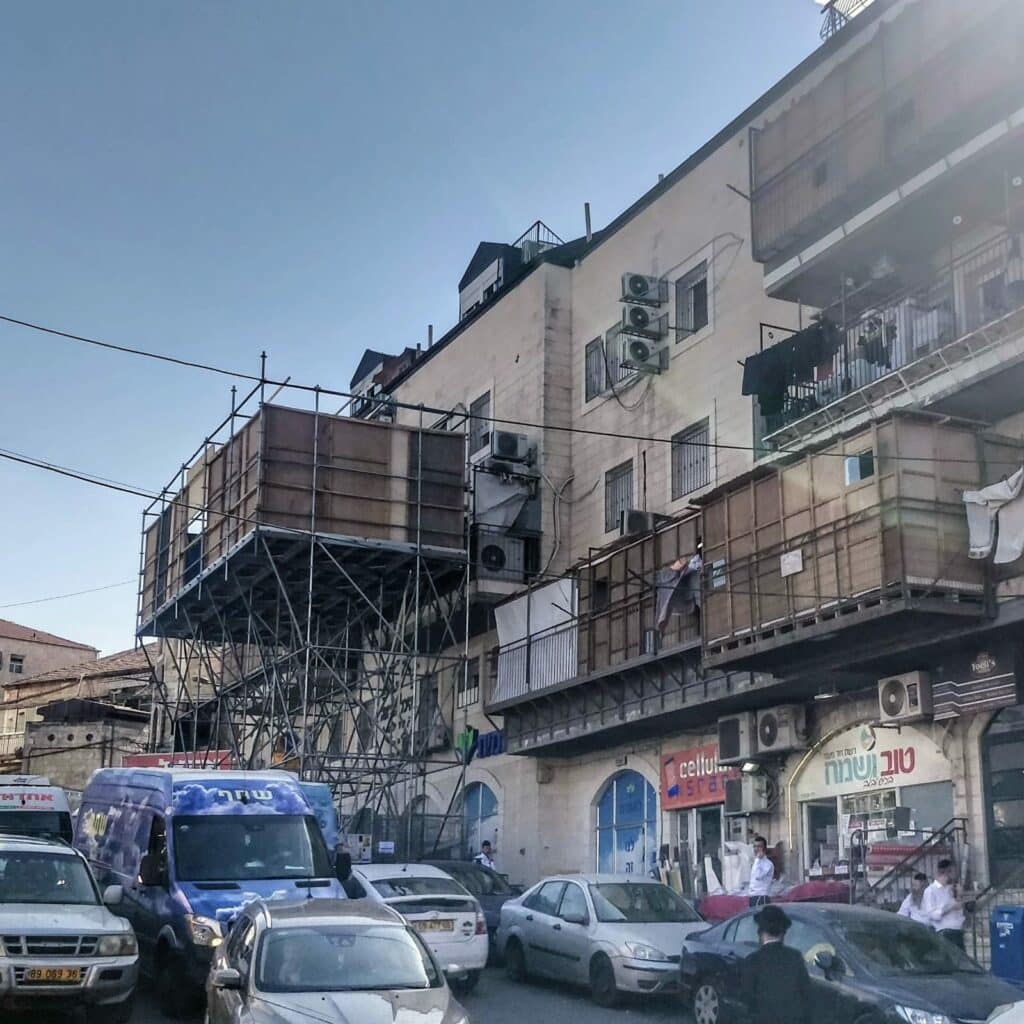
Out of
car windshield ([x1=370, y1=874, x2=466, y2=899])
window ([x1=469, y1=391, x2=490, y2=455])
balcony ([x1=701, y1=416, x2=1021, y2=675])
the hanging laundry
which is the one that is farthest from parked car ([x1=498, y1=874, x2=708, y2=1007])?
window ([x1=469, y1=391, x2=490, y2=455])

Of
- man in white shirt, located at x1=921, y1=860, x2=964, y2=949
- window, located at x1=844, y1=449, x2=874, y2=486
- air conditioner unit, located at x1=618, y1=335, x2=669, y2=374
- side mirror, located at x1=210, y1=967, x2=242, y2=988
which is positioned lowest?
side mirror, located at x1=210, y1=967, x2=242, y2=988

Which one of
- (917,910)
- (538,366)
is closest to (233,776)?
(917,910)

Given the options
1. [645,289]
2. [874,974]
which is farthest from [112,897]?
[645,289]

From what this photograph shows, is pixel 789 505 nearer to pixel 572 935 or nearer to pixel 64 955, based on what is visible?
pixel 572 935

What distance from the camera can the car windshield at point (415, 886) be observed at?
645 inches

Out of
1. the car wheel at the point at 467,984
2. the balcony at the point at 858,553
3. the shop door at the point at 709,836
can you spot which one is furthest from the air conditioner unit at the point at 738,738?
the car wheel at the point at 467,984

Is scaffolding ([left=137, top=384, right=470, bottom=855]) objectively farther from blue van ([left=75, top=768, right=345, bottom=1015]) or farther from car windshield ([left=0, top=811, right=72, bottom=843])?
blue van ([left=75, top=768, right=345, bottom=1015])

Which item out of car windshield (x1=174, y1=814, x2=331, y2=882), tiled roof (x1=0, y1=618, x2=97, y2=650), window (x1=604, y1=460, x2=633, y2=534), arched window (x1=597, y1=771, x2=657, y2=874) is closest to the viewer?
car windshield (x1=174, y1=814, x2=331, y2=882)

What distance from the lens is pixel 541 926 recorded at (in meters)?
17.0

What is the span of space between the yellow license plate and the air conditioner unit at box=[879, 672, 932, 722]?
11.4 metres

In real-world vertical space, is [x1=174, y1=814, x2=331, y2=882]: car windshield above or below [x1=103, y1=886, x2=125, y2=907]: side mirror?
above

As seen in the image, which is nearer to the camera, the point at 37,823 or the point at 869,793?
the point at 869,793

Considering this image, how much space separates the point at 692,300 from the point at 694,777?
383 inches

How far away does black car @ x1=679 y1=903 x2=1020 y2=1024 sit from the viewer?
34.9 ft
